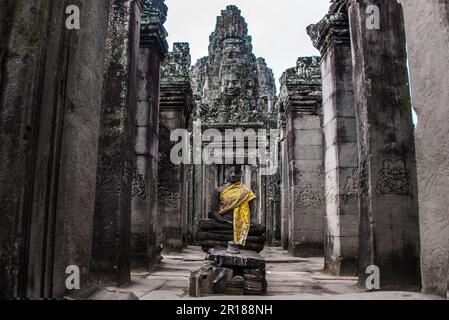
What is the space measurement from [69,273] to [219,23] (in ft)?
81.1

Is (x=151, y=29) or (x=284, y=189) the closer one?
(x=151, y=29)

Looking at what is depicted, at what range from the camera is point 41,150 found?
273 centimetres

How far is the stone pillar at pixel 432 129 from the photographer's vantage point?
283cm

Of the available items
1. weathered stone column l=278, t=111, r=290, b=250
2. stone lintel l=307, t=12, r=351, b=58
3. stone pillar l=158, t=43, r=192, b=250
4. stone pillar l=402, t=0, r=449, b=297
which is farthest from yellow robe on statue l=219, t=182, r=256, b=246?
weathered stone column l=278, t=111, r=290, b=250

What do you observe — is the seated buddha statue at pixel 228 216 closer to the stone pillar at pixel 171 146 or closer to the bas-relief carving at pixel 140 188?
the bas-relief carving at pixel 140 188

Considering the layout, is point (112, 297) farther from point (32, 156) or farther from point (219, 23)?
point (219, 23)

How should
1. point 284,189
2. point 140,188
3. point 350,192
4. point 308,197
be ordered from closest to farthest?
point 350,192 → point 140,188 → point 308,197 → point 284,189

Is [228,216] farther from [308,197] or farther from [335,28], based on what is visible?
[335,28]

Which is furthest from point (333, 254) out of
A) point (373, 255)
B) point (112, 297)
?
point (112, 297)

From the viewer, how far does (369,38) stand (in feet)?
18.3

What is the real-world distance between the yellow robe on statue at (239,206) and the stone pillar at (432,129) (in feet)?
12.6

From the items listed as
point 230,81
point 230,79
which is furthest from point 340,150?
point 230,79

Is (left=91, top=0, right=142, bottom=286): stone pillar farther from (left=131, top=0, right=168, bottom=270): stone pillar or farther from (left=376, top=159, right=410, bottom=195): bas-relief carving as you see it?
(left=376, top=159, right=410, bottom=195): bas-relief carving

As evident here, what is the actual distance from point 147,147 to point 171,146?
3800 millimetres
